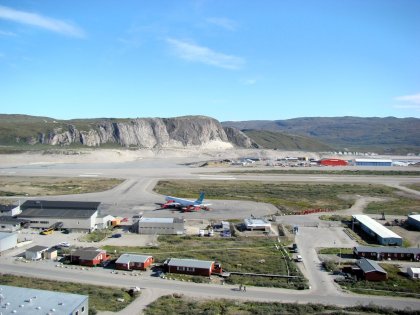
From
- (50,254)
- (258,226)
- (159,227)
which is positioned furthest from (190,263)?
(258,226)

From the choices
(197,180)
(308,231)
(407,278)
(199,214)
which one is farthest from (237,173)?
(407,278)

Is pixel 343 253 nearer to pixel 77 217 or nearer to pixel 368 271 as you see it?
pixel 368 271

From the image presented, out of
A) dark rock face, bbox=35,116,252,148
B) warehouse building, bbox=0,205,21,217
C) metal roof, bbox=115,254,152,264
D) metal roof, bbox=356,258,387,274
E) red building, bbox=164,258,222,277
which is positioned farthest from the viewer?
dark rock face, bbox=35,116,252,148

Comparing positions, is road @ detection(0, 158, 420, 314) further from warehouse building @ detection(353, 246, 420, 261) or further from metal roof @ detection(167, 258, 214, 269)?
warehouse building @ detection(353, 246, 420, 261)

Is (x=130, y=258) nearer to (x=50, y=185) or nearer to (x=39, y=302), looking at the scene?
(x=39, y=302)

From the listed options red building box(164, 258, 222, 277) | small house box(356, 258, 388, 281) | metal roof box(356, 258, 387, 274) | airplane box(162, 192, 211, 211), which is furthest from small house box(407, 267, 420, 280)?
airplane box(162, 192, 211, 211)

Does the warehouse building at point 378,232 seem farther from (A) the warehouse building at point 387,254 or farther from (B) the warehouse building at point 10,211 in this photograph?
(B) the warehouse building at point 10,211

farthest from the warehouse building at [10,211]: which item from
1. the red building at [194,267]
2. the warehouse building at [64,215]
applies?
the red building at [194,267]
